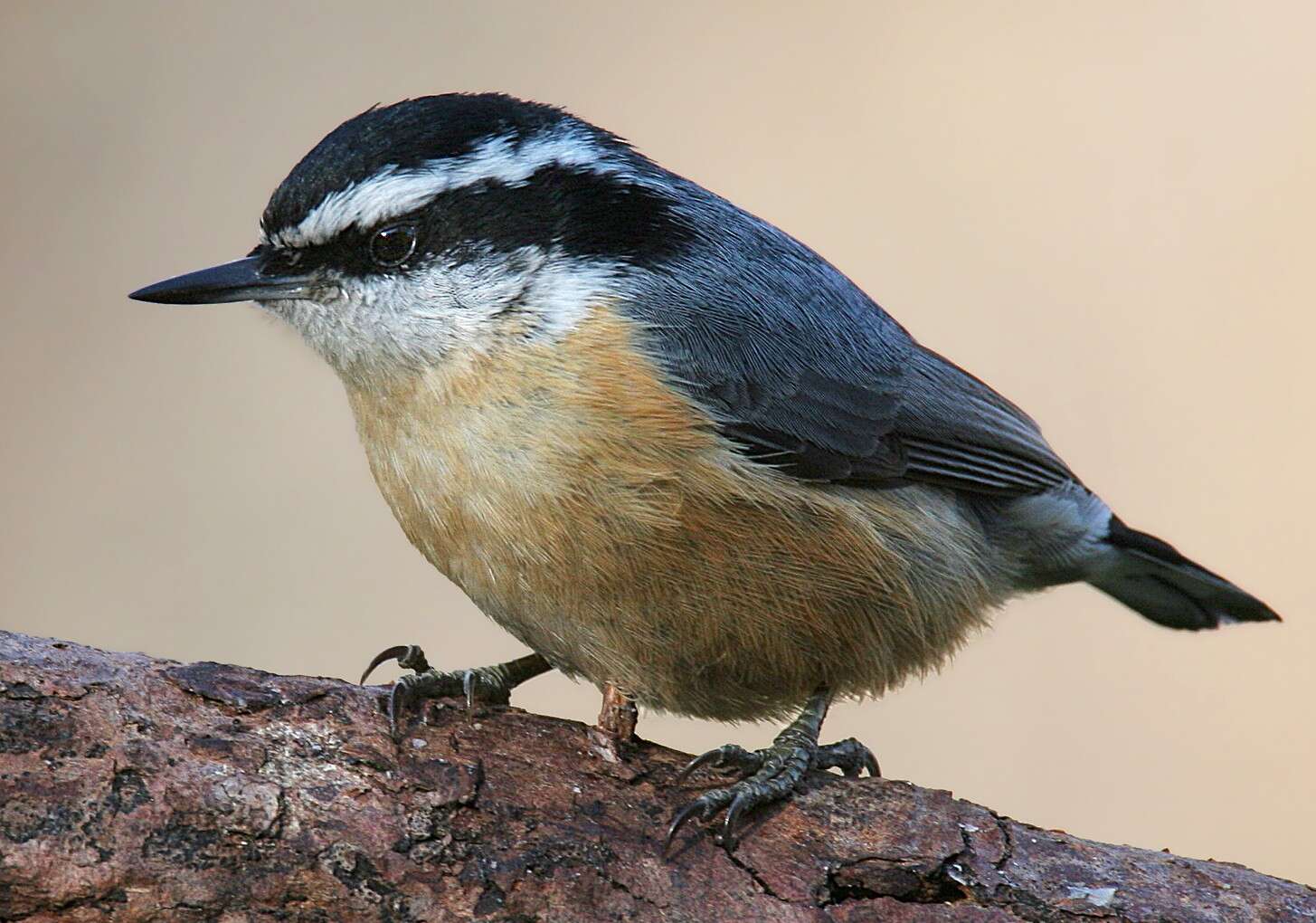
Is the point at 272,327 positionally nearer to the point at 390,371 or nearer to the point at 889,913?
the point at 390,371

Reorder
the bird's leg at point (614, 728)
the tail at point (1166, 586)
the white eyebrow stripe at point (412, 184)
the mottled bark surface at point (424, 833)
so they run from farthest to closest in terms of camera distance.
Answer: the tail at point (1166, 586) < the white eyebrow stripe at point (412, 184) < the bird's leg at point (614, 728) < the mottled bark surface at point (424, 833)

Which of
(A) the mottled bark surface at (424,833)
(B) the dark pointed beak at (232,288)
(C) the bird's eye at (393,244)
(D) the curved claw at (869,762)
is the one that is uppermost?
(C) the bird's eye at (393,244)

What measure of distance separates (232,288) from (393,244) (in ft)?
1.13

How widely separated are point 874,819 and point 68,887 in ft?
4.57

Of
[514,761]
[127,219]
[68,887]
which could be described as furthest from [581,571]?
[127,219]

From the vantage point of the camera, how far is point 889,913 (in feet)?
8.35

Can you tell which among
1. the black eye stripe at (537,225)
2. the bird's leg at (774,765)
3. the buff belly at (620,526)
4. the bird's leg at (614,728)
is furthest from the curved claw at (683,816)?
the black eye stripe at (537,225)

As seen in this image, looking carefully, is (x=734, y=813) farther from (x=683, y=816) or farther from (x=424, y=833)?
(x=424, y=833)

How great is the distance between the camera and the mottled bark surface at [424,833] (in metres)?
2.29

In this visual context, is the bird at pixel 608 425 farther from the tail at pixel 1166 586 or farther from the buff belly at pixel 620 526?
the tail at pixel 1166 586

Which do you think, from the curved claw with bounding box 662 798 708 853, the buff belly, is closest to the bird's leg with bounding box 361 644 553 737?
the buff belly

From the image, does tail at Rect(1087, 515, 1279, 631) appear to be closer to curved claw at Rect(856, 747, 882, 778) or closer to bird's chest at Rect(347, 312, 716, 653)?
curved claw at Rect(856, 747, 882, 778)

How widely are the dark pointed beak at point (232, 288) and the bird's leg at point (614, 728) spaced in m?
1.04

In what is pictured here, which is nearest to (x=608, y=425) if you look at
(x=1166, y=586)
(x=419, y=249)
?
(x=419, y=249)
